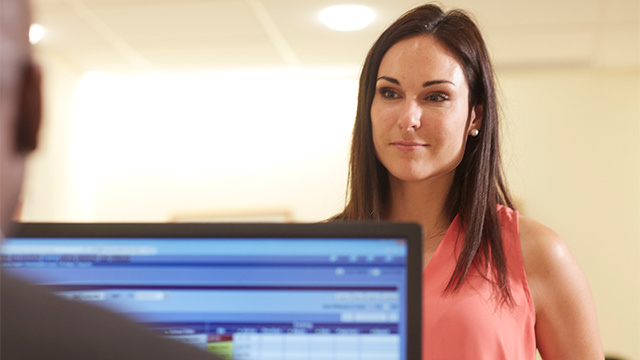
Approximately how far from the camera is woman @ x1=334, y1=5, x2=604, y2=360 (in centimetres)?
103

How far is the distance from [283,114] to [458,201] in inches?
111

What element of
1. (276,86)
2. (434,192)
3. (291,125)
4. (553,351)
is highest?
(276,86)

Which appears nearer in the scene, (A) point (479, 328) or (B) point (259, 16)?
(A) point (479, 328)

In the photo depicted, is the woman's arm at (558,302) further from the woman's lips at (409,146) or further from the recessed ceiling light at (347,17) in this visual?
the recessed ceiling light at (347,17)

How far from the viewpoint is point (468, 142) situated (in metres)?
1.19

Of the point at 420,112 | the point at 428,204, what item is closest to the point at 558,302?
the point at 428,204

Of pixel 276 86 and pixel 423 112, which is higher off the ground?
pixel 276 86

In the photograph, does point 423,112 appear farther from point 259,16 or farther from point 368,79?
point 259,16

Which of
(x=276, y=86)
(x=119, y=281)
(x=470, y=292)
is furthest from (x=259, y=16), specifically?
(x=119, y=281)

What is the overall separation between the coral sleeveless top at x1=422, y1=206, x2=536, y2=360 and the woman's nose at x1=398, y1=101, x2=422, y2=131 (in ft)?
0.65

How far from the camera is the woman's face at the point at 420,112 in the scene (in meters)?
1.08

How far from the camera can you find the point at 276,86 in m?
3.95

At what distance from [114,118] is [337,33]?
5.45ft

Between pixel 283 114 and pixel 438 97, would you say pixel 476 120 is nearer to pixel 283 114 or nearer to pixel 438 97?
pixel 438 97
